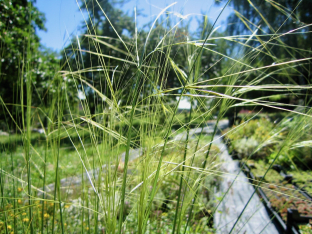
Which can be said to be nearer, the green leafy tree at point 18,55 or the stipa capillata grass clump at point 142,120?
the stipa capillata grass clump at point 142,120

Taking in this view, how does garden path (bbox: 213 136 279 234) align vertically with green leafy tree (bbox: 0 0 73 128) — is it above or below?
below

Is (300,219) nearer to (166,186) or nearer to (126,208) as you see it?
(166,186)

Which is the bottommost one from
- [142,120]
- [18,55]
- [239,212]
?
[239,212]

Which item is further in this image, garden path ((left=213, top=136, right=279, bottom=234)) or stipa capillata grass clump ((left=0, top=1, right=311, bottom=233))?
garden path ((left=213, top=136, right=279, bottom=234))

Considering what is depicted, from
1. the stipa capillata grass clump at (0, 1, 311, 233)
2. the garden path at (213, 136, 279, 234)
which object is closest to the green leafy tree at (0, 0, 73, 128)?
the stipa capillata grass clump at (0, 1, 311, 233)

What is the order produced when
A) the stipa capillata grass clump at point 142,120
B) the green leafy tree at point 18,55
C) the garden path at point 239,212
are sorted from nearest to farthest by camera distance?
the stipa capillata grass clump at point 142,120
the green leafy tree at point 18,55
the garden path at point 239,212

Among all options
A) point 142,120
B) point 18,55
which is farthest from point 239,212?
point 18,55

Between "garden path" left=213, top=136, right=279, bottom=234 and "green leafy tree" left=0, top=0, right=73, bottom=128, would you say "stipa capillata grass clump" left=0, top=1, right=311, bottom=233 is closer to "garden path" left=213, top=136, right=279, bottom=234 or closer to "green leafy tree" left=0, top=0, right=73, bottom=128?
"green leafy tree" left=0, top=0, right=73, bottom=128

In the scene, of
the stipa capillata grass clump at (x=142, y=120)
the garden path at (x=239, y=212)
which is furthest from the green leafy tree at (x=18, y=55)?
the garden path at (x=239, y=212)

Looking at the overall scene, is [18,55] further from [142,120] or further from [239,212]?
[239,212]

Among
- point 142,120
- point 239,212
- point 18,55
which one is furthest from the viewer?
point 239,212

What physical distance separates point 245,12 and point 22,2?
10.3 m

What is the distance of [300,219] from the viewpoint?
2.05 m

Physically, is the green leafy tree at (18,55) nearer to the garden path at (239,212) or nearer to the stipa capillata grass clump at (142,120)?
the stipa capillata grass clump at (142,120)
